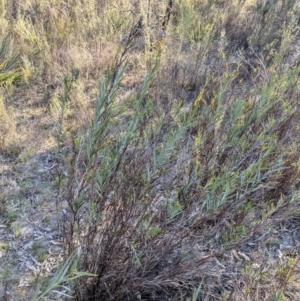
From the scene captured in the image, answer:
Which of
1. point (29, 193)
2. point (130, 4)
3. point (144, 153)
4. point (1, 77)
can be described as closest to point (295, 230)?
point (144, 153)

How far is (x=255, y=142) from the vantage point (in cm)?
198

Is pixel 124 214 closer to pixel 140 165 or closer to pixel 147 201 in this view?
pixel 147 201

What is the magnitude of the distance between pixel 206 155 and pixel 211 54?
285cm

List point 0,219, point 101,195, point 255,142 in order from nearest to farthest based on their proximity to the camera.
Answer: point 101,195, point 255,142, point 0,219

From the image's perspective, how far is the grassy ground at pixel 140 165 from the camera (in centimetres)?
176

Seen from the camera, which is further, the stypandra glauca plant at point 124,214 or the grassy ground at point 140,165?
the grassy ground at point 140,165

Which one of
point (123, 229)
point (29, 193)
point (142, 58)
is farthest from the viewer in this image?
point (142, 58)

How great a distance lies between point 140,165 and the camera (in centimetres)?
178

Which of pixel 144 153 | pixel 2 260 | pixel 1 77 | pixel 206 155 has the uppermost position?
pixel 144 153

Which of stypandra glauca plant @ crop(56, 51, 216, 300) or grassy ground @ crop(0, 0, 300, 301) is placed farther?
grassy ground @ crop(0, 0, 300, 301)

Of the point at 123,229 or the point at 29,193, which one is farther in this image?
the point at 29,193

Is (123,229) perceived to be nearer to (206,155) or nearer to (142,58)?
(206,155)

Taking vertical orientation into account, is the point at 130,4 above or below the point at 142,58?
above

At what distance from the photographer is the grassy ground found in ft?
5.77
